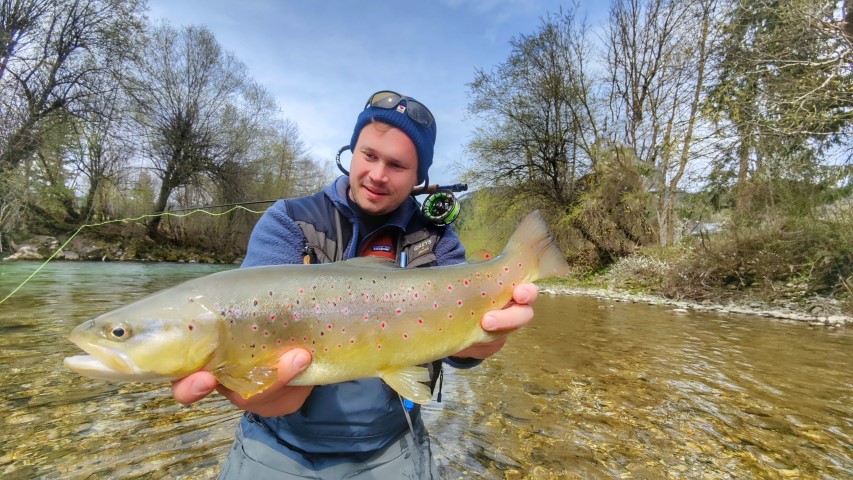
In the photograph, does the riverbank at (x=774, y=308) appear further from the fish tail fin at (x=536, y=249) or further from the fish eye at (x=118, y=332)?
the fish eye at (x=118, y=332)

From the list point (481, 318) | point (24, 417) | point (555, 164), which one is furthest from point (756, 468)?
point (555, 164)

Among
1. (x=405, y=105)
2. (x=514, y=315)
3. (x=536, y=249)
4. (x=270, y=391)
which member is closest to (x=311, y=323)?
(x=270, y=391)

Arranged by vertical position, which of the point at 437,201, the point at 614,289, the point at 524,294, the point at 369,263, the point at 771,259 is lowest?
the point at 614,289

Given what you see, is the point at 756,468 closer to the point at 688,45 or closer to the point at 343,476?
the point at 343,476

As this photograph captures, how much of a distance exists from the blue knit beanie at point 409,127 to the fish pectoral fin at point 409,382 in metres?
1.33

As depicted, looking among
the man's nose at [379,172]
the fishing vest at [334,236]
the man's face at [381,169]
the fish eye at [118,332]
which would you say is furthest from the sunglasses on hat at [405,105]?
the fish eye at [118,332]

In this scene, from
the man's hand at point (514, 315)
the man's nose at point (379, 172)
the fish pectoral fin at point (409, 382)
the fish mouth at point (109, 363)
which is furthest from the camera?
the man's nose at point (379, 172)

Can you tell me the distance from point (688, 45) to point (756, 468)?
1946 cm

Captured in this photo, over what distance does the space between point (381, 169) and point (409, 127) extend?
1.10ft

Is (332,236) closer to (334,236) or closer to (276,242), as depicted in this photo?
(334,236)

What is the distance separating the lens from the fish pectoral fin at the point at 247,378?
1686 mm

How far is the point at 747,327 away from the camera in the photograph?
30.7 ft

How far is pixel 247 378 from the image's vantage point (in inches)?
67.9

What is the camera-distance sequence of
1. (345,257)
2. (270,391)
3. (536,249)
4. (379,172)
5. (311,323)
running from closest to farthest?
(270,391)
(311,323)
(536,249)
(379,172)
(345,257)
